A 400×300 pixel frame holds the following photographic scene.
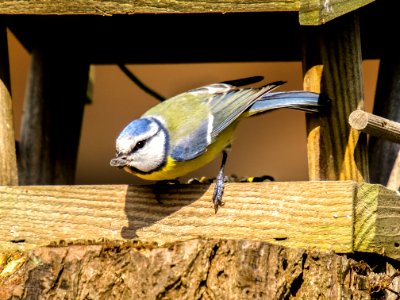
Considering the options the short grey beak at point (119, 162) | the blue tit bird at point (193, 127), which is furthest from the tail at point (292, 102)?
the short grey beak at point (119, 162)

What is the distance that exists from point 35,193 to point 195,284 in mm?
685

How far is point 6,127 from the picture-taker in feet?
10.8

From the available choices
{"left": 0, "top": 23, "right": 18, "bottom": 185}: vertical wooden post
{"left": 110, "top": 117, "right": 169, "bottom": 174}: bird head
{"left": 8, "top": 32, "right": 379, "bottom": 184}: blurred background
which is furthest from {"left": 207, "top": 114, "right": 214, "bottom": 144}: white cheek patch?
{"left": 8, "top": 32, "right": 379, "bottom": 184}: blurred background

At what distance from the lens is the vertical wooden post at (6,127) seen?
326 centimetres

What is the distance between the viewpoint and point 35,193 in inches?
124

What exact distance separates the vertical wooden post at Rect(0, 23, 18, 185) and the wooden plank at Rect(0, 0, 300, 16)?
289mm

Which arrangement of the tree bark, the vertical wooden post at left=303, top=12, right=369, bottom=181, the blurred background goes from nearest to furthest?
the tree bark, the vertical wooden post at left=303, top=12, right=369, bottom=181, the blurred background

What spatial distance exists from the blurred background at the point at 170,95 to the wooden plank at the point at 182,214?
76.6 inches

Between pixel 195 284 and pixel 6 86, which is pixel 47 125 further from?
pixel 195 284

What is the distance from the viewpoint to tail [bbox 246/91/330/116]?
3115mm

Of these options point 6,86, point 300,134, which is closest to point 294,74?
point 300,134

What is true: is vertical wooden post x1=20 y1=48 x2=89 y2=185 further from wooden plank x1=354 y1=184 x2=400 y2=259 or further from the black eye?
wooden plank x1=354 y1=184 x2=400 y2=259

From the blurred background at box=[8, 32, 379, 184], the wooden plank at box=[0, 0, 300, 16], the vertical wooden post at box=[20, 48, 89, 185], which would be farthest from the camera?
the blurred background at box=[8, 32, 379, 184]

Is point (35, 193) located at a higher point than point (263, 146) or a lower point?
lower
